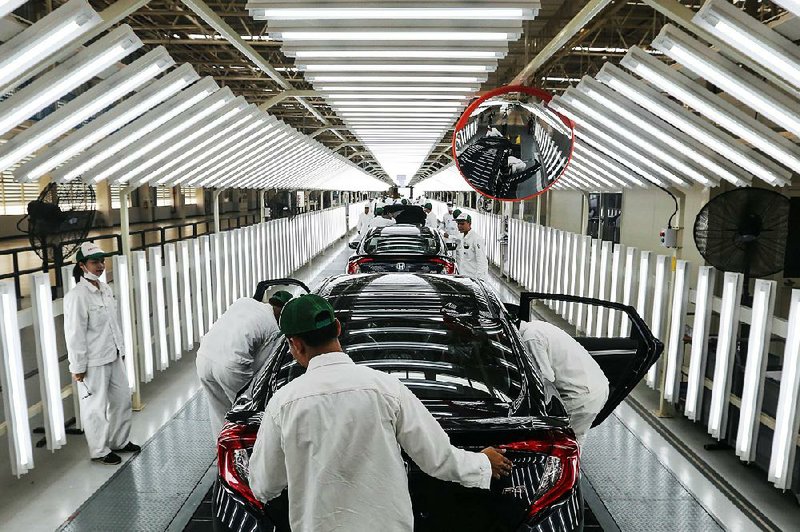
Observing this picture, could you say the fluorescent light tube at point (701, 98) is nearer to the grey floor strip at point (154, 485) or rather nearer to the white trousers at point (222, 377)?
the white trousers at point (222, 377)

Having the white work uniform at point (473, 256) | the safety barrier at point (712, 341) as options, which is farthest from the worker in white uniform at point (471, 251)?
the safety barrier at point (712, 341)

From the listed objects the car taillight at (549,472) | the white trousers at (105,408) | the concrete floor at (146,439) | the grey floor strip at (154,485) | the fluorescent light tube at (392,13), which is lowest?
the concrete floor at (146,439)

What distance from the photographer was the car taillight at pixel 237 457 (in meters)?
2.31

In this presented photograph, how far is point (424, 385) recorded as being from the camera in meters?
2.70

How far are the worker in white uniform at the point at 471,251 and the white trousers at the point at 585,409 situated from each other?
6.38 metres

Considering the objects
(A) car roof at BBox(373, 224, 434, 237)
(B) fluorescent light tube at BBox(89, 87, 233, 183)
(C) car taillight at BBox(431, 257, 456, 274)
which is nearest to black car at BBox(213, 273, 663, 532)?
(B) fluorescent light tube at BBox(89, 87, 233, 183)

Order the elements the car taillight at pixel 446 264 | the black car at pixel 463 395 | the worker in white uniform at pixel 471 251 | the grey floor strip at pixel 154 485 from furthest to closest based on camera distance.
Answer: the worker in white uniform at pixel 471 251, the car taillight at pixel 446 264, the grey floor strip at pixel 154 485, the black car at pixel 463 395

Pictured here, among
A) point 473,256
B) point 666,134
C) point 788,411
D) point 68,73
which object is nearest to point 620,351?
point 788,411

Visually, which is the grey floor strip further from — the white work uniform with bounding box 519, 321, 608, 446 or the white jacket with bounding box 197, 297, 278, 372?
the white work uniform with bounding box 519, 321, 608, 446

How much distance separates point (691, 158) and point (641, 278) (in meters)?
1.66

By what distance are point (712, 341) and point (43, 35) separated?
531cm

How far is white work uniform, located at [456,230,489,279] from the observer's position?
32.3 feet

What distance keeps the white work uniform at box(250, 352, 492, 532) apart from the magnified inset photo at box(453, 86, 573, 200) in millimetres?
2778

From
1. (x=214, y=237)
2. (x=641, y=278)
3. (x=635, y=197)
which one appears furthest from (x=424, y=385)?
(x=635, y=197)
